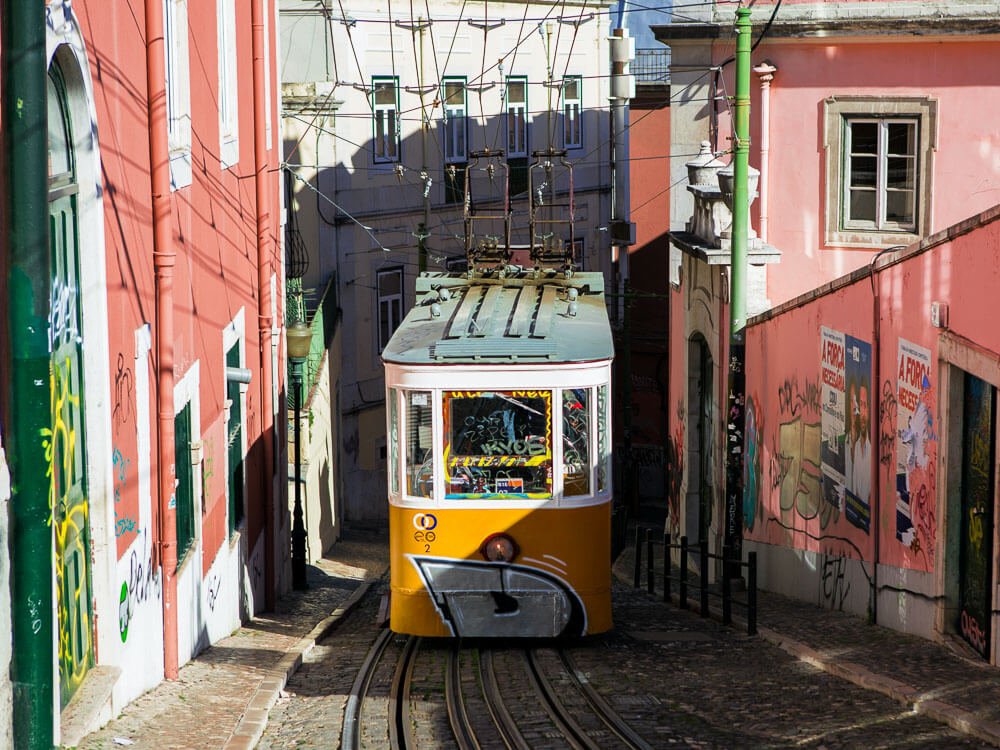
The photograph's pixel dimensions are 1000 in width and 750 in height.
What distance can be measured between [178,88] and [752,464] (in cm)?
934

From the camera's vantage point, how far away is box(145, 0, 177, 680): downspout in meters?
10.2

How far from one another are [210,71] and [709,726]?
7.46 meters

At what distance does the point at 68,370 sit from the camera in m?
8.16

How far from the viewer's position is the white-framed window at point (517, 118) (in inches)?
1379

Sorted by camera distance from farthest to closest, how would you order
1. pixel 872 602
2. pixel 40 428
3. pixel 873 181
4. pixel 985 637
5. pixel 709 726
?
pixel 873 181
pixel 872 602
pixel 985 637
pixel 709 726
pixel 40 428

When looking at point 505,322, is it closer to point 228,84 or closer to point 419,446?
point 419,446

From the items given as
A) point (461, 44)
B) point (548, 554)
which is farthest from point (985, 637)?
point (461, 44)

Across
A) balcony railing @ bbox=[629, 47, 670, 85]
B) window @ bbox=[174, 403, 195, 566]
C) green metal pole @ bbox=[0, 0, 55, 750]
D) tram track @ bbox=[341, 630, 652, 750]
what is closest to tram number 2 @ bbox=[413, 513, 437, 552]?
tram track @ bbox=[341, 630, 652, 750]

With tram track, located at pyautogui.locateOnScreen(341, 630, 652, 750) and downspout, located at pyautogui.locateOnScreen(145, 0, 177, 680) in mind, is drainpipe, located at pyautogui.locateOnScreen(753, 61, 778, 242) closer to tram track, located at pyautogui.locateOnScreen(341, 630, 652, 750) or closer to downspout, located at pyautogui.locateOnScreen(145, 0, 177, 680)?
tram track, located at pyautogui.locateOnScreen(341, 630, 652, 750)

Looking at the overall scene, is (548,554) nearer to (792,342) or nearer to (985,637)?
(985,637)

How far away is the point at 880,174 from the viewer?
736 inches

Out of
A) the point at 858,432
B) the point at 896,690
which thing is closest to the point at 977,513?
the point at 896,690

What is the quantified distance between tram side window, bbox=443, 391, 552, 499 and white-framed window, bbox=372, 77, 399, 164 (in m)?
19.7

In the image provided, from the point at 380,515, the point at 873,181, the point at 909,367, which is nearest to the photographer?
the point at 909,367
